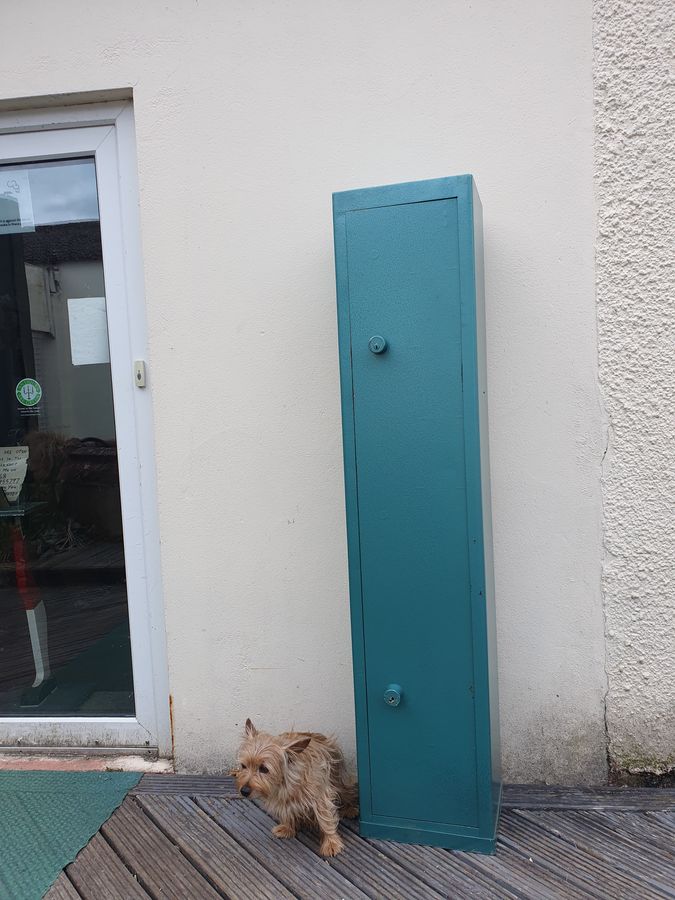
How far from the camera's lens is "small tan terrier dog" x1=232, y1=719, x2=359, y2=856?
2.23 metres

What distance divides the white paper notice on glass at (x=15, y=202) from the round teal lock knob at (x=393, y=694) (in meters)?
2.36

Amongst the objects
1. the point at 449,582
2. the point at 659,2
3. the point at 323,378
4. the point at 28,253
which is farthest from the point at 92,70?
the point at 449,582

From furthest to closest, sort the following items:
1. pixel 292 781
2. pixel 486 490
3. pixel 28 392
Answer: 1. pixel 28 392
2. pixel 486 490
3. pixel 292 781

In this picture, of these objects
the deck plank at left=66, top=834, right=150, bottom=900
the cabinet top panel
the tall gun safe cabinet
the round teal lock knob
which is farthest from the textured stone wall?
the deck plank at left=66, top=834, right=150, bottom=900

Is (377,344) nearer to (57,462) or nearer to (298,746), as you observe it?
(298,746)

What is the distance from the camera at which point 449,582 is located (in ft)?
7.37

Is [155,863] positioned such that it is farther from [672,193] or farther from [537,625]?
[672,193]

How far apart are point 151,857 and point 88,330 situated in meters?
1.99

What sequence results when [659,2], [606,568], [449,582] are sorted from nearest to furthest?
1. [449,582]
2. [659,2]
3. [606,568]

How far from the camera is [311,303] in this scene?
263 centimetres

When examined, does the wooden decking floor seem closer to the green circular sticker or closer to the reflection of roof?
the green circular sticker

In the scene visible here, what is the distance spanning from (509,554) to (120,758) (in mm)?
1836

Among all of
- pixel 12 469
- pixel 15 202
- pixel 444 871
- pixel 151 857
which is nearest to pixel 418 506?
pixel 444 871

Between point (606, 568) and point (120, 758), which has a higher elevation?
point (606, 568)
